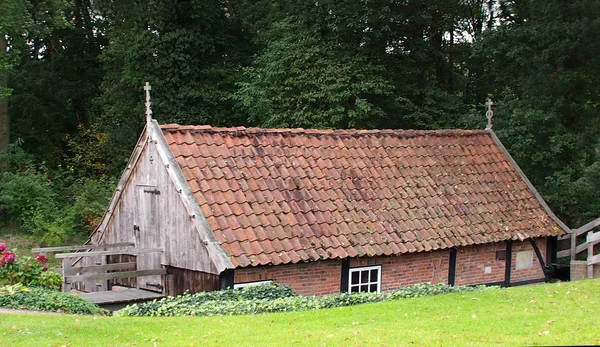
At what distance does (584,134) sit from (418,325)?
15.5 m

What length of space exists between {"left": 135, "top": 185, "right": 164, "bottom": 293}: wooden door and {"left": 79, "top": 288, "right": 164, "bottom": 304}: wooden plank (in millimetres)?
195

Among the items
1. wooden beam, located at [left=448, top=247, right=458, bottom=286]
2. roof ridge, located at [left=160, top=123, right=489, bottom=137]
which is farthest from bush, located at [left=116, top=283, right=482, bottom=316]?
roof ridge, located at [left=160, top=123, right=489, bottom=137]

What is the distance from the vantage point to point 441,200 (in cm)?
1853

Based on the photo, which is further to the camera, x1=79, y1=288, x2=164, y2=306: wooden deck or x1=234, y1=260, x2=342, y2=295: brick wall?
x1=79, y1=288, x2=164, y2=306: wooden deck

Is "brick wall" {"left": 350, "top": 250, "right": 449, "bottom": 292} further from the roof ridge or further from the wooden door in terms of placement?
the wooden door

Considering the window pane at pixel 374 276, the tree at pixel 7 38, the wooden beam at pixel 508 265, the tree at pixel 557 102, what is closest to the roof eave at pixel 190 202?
the window pane at pixel 374 276

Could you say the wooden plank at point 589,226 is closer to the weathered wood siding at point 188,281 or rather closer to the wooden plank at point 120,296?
the weathered wood siding at point 188,281

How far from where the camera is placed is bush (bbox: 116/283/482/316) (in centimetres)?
1232

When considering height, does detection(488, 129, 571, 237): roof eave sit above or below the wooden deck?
above

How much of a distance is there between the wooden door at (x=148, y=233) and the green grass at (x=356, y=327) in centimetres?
454

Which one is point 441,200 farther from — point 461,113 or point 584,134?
point 461,113

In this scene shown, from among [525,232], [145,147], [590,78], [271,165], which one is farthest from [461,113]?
[145,147]

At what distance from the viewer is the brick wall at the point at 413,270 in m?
15.1

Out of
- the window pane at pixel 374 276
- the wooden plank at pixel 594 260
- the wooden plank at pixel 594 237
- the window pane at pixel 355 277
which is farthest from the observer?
the wooden plank at pixel 594 260
